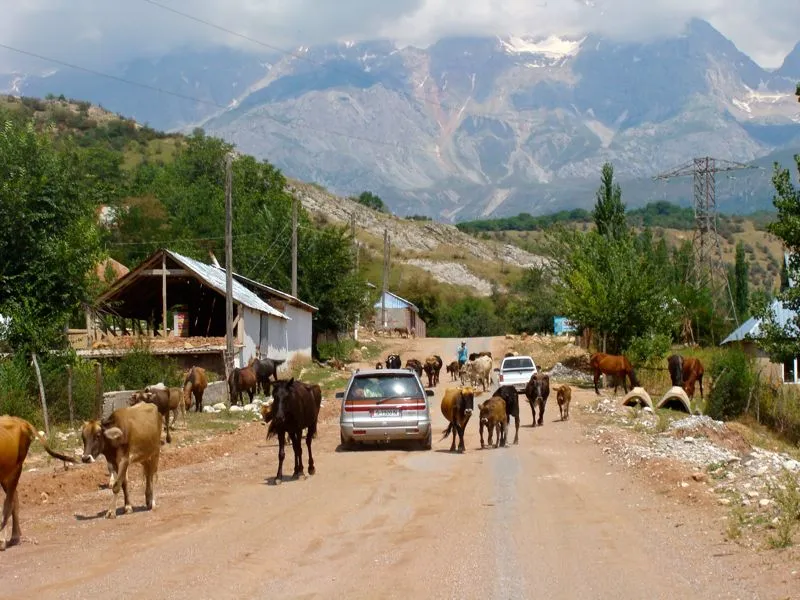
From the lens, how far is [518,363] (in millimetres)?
36500

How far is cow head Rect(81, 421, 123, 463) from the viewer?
43.1 ft

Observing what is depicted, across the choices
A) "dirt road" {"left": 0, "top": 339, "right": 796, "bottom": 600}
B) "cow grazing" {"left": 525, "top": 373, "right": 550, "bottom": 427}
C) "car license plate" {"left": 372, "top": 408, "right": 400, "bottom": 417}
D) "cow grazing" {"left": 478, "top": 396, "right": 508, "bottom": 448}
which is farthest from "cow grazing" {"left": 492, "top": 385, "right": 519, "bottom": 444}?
"cow grazing" {"left": 525, "top": 373, "right": 550, "bottom": 427}

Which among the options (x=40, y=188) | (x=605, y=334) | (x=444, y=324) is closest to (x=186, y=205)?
(x=444, y=324)

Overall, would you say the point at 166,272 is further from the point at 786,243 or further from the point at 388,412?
the point at 786,243

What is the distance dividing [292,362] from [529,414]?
A: 2348 cm

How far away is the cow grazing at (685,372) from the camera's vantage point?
36281mm

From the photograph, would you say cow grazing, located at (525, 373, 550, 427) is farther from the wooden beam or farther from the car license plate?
the wooden beam

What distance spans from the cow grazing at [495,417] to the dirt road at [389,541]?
3.18 m

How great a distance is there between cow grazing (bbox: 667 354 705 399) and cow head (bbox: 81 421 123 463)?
26682 millimetres

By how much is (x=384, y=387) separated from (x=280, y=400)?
4.90 m

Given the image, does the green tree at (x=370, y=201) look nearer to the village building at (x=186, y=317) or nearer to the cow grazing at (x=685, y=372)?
the village building at (x=186, y=317)

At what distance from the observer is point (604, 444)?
2184 centimetres

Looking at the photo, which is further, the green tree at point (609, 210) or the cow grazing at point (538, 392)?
the green tree at point (609, 210)

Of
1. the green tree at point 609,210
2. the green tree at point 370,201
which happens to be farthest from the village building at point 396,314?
the green tree at point 370,201
